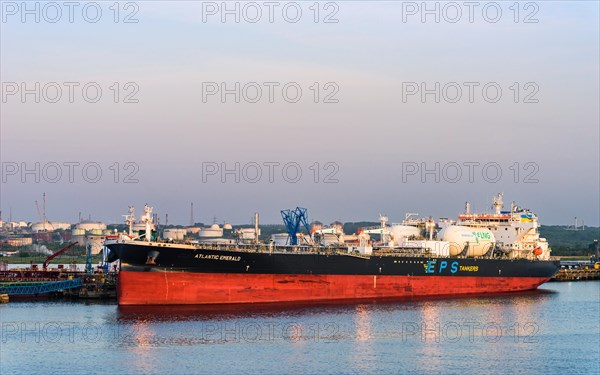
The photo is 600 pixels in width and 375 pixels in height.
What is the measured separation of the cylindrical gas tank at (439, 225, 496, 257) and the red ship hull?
2652mm

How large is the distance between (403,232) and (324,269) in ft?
38.3

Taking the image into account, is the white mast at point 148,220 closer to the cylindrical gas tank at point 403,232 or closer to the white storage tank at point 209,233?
the cylindrical gas tank at point 403,232

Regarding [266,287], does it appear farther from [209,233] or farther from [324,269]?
[209,233]

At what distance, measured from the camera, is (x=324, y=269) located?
51.5 metres

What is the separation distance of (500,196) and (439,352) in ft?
105

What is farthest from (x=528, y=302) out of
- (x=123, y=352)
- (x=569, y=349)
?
(x=123, y=352)

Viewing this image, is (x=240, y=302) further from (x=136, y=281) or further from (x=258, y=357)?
(x=258, y=357)

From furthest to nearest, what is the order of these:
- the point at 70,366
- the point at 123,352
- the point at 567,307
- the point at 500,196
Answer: the point at 500,196 → the point at 567,307 → the point at 123,352 → the point at 70,366

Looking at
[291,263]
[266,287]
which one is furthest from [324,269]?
[266,287]

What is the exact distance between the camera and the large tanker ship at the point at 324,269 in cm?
4719

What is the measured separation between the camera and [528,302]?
180 ft

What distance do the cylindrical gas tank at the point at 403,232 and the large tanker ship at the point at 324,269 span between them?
78 millimetres

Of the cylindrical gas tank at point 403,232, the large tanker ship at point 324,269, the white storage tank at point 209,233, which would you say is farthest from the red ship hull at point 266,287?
the white storage tank at point 209,233

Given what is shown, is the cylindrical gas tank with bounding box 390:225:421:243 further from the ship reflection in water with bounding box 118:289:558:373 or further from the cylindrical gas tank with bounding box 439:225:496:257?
the ship reflection in water with bounding box 118:289:558:373
